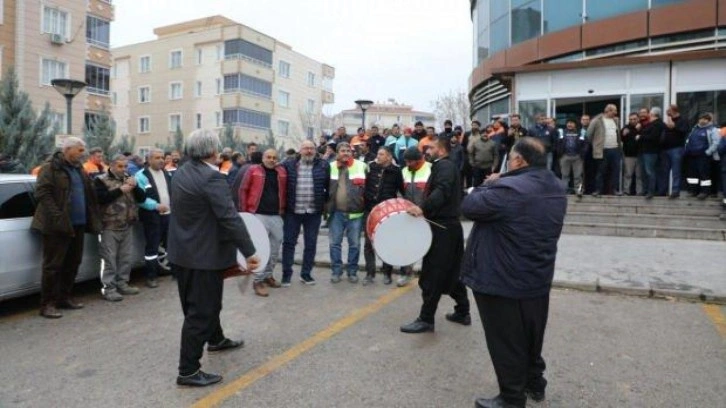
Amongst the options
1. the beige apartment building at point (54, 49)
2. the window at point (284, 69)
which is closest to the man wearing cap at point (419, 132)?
the beige apartment building at point (54, 49)

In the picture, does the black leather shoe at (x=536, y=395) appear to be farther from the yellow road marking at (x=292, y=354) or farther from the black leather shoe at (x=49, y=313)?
the black leather shoe at (x=49, y=313)

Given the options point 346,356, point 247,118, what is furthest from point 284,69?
point 346,356

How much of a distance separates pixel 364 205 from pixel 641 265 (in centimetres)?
424

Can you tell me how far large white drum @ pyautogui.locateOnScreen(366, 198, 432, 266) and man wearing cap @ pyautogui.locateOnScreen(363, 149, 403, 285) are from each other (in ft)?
5.54

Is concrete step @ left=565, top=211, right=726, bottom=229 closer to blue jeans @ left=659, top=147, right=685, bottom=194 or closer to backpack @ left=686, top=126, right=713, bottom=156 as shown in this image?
blue jeans @ left=659, top=147, right=685, bottom=194

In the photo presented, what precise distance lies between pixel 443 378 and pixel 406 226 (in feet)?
6.06

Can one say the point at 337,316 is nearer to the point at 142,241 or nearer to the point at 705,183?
the point at 142,241

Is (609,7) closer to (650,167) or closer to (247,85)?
(650,167)

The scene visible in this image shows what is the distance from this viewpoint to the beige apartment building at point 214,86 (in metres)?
48.0

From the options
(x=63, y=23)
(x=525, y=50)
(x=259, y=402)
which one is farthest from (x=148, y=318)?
(x=63, y=23)

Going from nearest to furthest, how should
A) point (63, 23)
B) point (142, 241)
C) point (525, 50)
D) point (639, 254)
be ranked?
point (142, 241), point (639, 254), point (525, 50), point (63, 23)

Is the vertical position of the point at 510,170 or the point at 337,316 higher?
the point at 510,170

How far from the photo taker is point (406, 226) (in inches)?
228

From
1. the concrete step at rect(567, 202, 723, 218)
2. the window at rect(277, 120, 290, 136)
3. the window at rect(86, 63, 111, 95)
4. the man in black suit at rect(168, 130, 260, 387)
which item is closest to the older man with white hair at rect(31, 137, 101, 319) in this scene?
the man in black suit at rect(168, 130, 260, 387)
